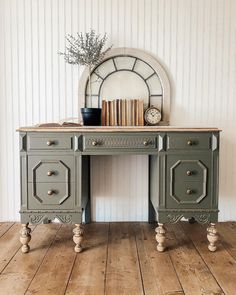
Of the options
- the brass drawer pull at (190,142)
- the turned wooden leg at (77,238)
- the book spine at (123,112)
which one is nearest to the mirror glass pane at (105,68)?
the book spine at (123,112)

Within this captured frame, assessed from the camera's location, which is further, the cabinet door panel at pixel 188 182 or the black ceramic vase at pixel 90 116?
the black ceramic vase at pixel 90 116

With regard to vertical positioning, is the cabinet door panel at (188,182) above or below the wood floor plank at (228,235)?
above

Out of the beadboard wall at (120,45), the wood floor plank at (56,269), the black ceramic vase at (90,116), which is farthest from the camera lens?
the beadboard wall at (120,45)

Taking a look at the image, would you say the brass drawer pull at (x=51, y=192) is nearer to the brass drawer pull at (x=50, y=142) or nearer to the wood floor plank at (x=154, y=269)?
the brass drawer pull at (x=50, y=142)

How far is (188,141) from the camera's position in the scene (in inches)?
80.3

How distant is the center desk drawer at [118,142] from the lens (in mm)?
2051

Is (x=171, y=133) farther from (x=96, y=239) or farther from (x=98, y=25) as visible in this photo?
(x=98, y=25)

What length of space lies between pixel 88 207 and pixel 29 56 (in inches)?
56.7

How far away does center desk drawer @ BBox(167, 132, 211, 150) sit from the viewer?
6.70ft

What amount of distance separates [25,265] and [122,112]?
1379mm

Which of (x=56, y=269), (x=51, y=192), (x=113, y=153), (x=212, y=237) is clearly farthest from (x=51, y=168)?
(x=212, y=237)

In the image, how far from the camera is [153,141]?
2.05 meters

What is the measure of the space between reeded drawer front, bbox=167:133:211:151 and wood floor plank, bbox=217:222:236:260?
765 mm

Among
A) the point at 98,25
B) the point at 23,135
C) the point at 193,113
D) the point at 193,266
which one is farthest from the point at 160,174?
the point at 98,25
